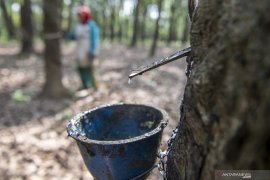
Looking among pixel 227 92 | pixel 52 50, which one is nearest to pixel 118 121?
pixel 227 92

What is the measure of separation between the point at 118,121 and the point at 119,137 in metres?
0.22

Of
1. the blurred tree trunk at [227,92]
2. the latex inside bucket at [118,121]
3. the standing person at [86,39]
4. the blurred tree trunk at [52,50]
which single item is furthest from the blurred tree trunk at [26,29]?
the blurred tree trunk at [227,92]

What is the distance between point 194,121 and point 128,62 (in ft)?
36.2

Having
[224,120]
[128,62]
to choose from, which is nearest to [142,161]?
[224,120]

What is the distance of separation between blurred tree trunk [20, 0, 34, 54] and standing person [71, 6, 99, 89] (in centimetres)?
488

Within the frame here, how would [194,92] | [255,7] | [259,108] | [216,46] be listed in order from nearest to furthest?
[259,108], [255,7], [216,46], [194,92]

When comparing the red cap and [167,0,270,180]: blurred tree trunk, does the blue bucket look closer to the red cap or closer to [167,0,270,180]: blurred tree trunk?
[167,0,270,180]: blurred tree trunk

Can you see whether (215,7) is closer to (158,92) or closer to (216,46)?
(216,46)

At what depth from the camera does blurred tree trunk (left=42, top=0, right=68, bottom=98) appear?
766cm

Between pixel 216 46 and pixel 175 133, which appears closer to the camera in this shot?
pixel 216 46

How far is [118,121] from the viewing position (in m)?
3.90

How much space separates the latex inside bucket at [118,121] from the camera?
3686 mm

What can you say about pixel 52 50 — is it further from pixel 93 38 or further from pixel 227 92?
pixel 227 92

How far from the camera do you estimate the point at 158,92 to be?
9180 millimetres
